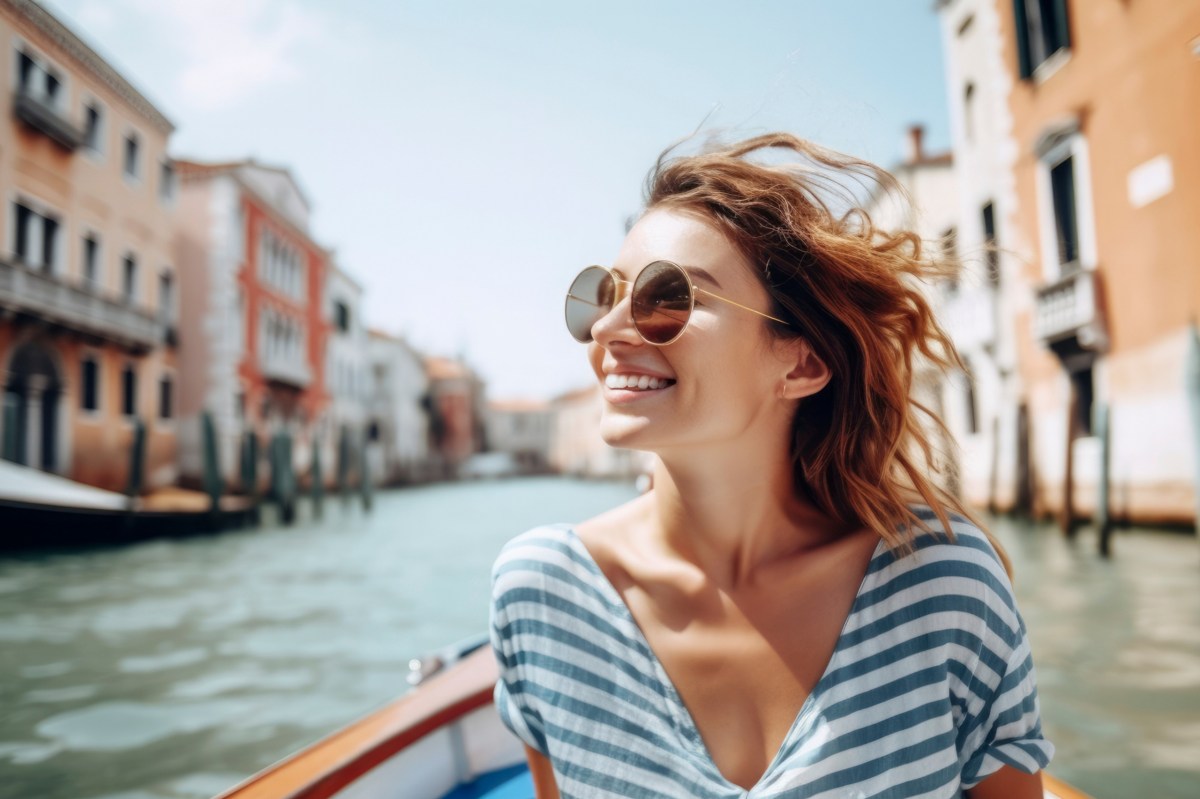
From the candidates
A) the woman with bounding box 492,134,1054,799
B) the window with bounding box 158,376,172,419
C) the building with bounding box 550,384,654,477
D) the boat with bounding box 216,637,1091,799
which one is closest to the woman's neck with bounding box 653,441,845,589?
the woman with bounding box 492,134,1054,799

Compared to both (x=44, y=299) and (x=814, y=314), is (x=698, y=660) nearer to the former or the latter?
(x=814, y=314)

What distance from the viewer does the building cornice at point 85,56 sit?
3.62 metres

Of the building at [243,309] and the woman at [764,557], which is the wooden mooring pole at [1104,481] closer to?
the woman at [764,557]

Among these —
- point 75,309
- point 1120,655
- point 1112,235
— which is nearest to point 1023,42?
point 1112,235

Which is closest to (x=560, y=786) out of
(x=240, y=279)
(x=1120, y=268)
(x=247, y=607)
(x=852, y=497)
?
(x=852, y=497)

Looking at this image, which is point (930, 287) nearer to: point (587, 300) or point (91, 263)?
point (587, 300)

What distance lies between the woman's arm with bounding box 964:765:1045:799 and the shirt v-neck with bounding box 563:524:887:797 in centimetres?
16

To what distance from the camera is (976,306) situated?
25.7 feet

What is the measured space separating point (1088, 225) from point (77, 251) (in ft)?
23.9

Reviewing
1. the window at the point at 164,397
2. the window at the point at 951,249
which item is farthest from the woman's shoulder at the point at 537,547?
the window at the point at 164,397

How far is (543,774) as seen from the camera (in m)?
0.72

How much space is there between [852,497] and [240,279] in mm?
12675

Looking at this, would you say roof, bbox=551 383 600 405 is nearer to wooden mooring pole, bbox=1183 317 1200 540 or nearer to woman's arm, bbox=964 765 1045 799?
wooden mooring pole, bbox=1183 317 1200 540

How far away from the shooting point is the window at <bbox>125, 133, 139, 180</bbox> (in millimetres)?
5555
